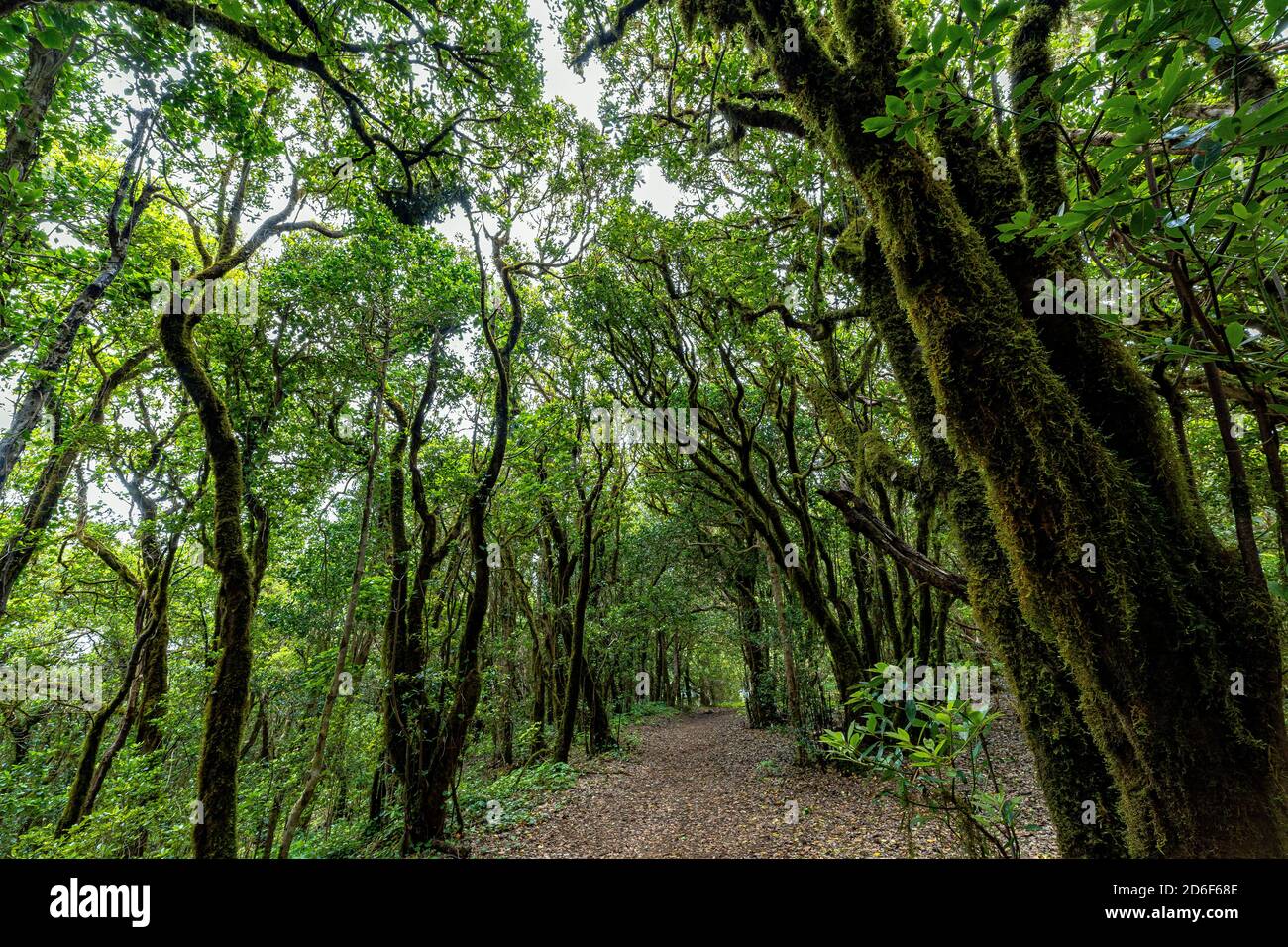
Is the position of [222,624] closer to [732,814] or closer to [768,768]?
[732,814]

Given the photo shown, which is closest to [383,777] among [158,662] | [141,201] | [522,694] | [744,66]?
[158,662]

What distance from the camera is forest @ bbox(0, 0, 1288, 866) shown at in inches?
67.9

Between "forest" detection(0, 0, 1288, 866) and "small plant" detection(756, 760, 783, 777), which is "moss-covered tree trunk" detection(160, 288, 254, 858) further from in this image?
"small plant" detection(756, 760, 783, 777)

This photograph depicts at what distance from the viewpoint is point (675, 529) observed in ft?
52.3

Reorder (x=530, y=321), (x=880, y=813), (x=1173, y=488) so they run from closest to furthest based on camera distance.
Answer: (x=1173, y=488)
(x=880, y=813)
(x=530, y=321)

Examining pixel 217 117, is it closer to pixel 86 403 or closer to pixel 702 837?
pixel 86 403

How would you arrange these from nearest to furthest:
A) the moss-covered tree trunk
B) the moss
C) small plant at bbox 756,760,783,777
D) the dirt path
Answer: the moss, the moss-covered tree trunk, the dirt path, small plant at bbox 756,760,783,777

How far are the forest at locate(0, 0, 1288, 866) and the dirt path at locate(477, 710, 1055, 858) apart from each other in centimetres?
11

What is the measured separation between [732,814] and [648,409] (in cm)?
809

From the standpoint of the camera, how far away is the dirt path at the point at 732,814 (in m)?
6.18

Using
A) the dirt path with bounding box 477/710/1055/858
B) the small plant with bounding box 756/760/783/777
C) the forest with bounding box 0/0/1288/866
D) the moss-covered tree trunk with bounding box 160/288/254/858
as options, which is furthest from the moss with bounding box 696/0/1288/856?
the small plant with bounding box 756/760/783/777

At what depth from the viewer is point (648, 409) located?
11125 mm
